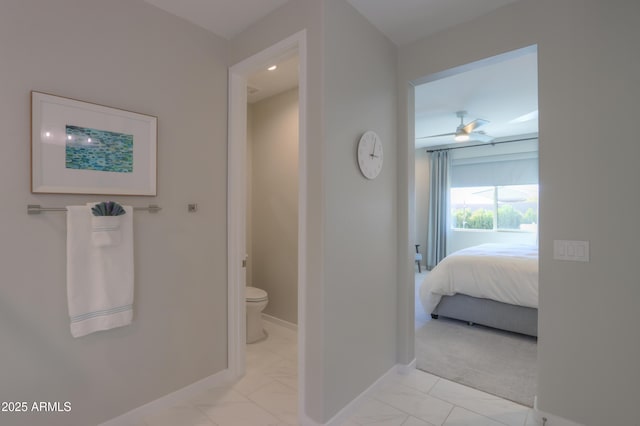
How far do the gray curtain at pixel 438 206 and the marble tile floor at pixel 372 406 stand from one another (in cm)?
456

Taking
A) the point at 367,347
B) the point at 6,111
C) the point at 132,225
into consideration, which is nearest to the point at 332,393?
the point at 367,347

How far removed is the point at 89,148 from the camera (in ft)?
5.82

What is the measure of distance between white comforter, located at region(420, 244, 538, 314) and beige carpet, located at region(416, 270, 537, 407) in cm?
39

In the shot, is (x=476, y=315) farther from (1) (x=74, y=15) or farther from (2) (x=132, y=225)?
(1) (x=74, y=15)

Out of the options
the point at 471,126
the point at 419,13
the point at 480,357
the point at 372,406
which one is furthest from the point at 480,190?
the point at 372,406

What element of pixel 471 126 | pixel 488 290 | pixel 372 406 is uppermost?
pixel 471 126

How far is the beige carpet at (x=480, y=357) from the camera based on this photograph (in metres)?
2.39

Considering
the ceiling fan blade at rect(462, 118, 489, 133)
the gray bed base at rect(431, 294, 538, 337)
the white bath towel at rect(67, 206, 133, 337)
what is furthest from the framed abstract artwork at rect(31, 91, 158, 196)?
the ceiling fan blade at rect(462, 118, 489, 133)

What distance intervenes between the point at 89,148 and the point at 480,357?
3375mm

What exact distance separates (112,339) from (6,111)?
4.30 feet

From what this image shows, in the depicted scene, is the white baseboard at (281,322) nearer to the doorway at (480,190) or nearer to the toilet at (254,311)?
the toilet at (254,311)

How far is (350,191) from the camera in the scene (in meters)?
2.07

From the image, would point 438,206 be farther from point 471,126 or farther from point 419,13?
point 419,13

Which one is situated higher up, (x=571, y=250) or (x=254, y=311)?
(x=571, y=250)
